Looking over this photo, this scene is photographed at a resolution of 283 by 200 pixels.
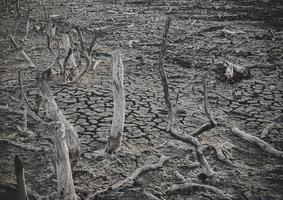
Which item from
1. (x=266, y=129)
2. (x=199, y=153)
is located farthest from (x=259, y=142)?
(x=199, y=153)

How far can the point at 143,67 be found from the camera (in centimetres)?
764

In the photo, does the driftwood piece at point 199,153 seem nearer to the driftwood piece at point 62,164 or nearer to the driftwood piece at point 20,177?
the driftwood piece at point 62,164

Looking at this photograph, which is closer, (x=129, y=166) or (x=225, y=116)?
(x=129, y=166)

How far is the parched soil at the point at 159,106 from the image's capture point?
371cm

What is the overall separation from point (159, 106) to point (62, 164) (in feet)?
9.63

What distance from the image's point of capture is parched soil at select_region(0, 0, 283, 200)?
12.2 feet

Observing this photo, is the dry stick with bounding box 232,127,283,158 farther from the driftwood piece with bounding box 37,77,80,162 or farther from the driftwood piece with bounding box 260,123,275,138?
the driftwood piece with bounding box 37,77,80,162

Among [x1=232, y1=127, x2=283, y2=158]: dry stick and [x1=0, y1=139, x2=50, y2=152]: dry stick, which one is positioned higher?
[x1=232, y1=127, x2=283, y2=158]: dry stick

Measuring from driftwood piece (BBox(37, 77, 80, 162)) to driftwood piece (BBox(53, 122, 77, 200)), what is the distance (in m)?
0.62

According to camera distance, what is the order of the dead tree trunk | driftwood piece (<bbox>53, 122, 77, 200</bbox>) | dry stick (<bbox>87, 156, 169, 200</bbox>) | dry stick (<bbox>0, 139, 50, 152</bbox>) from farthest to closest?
the dead tree trunk
dry stick (<bbox>0, 139, 50, 152</bbox>)
dry stick (<bbox>87, 156, 169, 200</bbox>)
driftwood piece (<bbox>53, 122, 77, 200</bbox>)

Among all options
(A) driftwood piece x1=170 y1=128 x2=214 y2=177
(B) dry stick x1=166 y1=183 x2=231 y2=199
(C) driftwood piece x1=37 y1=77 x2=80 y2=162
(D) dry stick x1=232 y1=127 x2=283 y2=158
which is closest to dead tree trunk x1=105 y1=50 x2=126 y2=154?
(C) driftwood piece x1=37 y1=77 x2=80 y2=162

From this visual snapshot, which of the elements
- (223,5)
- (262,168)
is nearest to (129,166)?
(262,168)

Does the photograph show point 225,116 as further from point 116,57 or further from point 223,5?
point 223,5

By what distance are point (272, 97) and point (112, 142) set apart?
3326 millimetres
